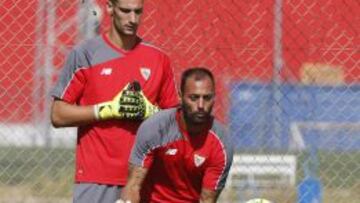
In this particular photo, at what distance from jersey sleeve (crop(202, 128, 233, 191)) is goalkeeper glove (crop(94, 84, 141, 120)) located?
0.41 m

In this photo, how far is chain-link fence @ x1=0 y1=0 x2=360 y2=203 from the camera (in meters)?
7.27

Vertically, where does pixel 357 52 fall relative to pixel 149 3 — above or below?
below

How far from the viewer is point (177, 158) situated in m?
4.77

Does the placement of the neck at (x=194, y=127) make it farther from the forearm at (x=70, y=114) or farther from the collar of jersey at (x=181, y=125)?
the forearm at (x=70, y=114)

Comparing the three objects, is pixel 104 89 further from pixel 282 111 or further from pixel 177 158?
pixel 282 111

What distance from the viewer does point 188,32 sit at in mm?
7285

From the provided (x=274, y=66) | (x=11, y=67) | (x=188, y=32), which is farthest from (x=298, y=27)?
(x=11, y=67)

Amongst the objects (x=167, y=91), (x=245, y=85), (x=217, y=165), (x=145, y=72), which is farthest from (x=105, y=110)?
(x=245, y=85)

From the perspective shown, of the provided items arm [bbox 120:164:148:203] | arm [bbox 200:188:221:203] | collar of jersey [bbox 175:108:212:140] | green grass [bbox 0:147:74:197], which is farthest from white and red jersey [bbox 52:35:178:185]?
green grass [bbox 0:147:74:197]

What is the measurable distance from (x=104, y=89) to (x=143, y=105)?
217mm

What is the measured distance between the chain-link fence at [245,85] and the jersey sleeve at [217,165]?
2.35 meters

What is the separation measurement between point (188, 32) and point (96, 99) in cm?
247

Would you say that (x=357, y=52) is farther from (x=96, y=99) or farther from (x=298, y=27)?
(x=96, y=99)

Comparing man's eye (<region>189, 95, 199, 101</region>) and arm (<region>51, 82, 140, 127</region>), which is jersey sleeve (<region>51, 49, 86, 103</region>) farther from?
man's eye (<region>189, 95, 199, 101</region>)
